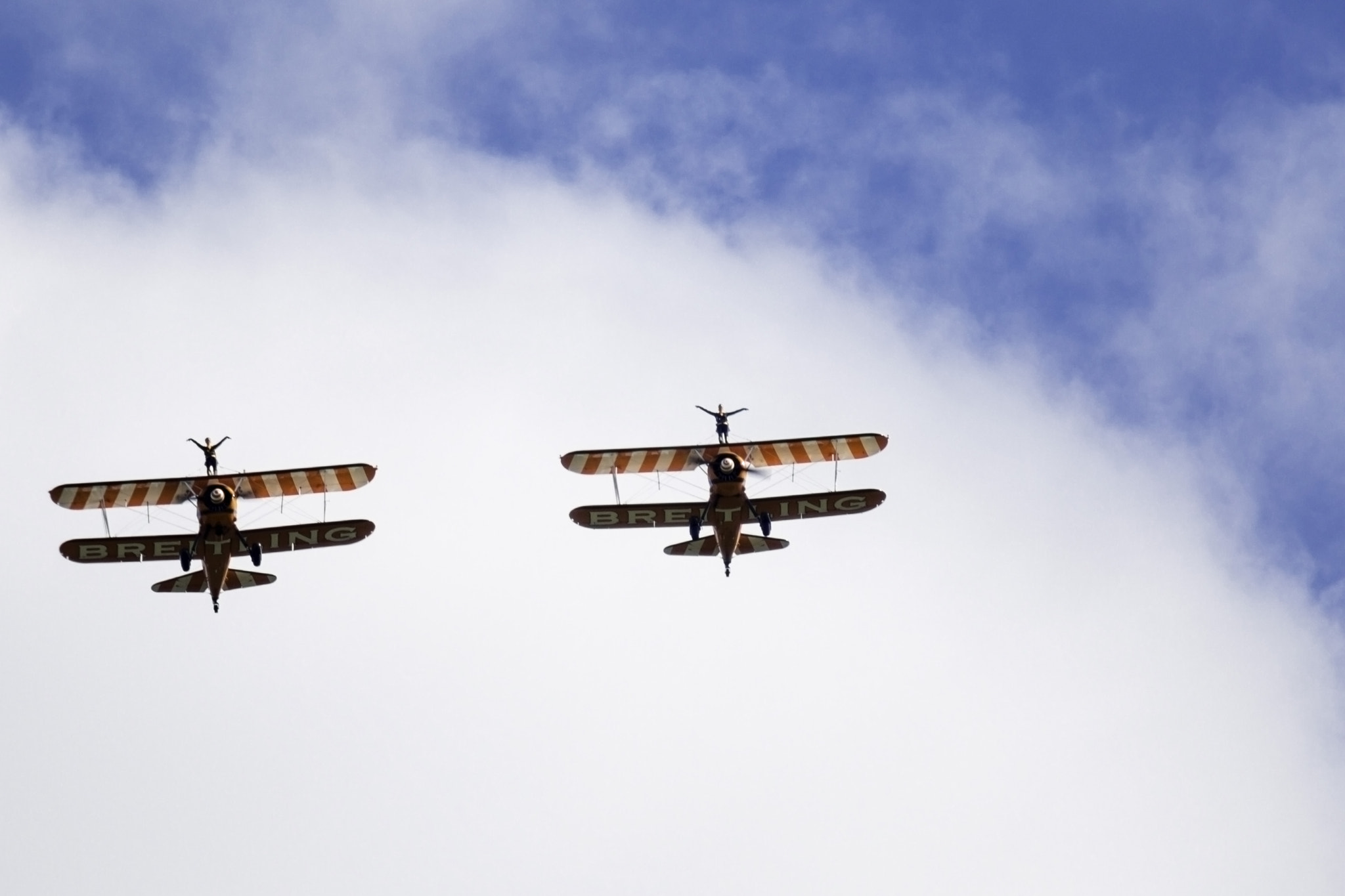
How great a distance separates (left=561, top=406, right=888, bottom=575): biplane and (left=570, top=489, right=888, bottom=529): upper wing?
0.06 feet

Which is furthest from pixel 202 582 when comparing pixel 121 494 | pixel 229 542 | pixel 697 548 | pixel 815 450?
pixel 815 450

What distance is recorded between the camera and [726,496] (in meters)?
52.0

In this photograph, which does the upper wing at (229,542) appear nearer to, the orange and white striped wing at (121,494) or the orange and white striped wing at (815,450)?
the orange and white striped wing at (121,494)

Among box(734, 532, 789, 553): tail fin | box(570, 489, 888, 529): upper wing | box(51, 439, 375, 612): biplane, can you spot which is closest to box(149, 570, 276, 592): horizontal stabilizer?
box(51, 439, 375, 612): biplane

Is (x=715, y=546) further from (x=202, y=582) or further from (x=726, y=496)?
(x=202, y=582)

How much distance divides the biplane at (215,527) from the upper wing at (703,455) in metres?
6.36

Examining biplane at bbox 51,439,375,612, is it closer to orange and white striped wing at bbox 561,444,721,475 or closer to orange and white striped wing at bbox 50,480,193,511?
orange and white striped wing at bbox 50,480,193,511

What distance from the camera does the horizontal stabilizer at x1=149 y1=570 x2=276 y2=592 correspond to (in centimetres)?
5359

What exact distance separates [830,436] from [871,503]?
248 cm

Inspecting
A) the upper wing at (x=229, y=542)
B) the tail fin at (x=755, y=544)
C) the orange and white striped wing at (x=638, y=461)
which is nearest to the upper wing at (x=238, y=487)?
the upper wing at (x=229, y=542)

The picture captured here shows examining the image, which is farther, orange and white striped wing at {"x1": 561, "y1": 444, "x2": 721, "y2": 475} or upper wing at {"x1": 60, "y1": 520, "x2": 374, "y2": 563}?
orange and white striped wing at {"x1": 561, "y1": 444, "x2": 721, "y2": 475}

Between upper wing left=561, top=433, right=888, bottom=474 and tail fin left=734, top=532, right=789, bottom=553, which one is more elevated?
upper wing left=561, top=433, right=888, bottom=474

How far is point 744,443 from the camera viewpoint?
53656mm

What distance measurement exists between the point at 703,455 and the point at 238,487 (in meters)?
13.4
